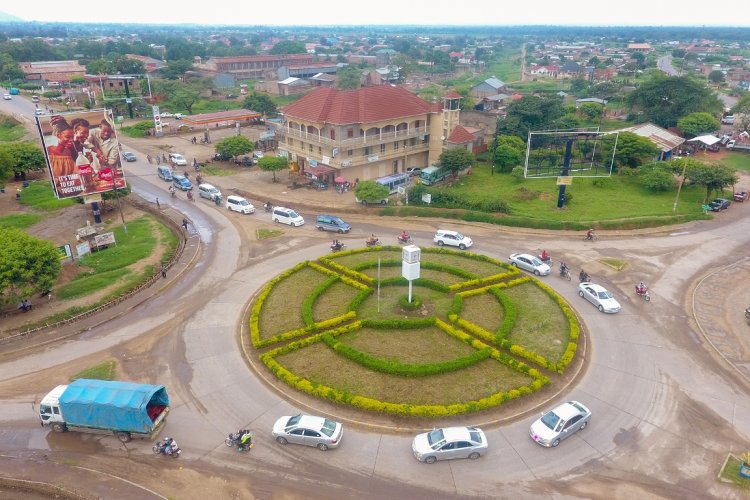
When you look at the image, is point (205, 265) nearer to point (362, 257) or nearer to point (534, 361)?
point (362, 257)

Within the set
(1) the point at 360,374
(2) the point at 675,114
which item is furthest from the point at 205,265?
(2) the point at 675,114

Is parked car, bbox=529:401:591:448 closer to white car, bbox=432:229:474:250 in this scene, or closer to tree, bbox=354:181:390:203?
white car, bbox=432:229:474:250

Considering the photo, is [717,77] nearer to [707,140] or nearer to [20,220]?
[707,140]

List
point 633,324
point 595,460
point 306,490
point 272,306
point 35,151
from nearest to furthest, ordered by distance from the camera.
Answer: point 306,490
point 595,460
point 633,324
point 272,306
point 35,151

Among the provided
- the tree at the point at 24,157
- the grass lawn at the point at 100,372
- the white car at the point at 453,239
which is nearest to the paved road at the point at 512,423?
the grass lawn at the point at 100,372

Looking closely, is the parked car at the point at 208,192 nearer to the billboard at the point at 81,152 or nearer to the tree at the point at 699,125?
the billboard at the point at 81,152

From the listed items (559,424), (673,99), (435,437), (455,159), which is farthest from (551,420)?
(673,99)
